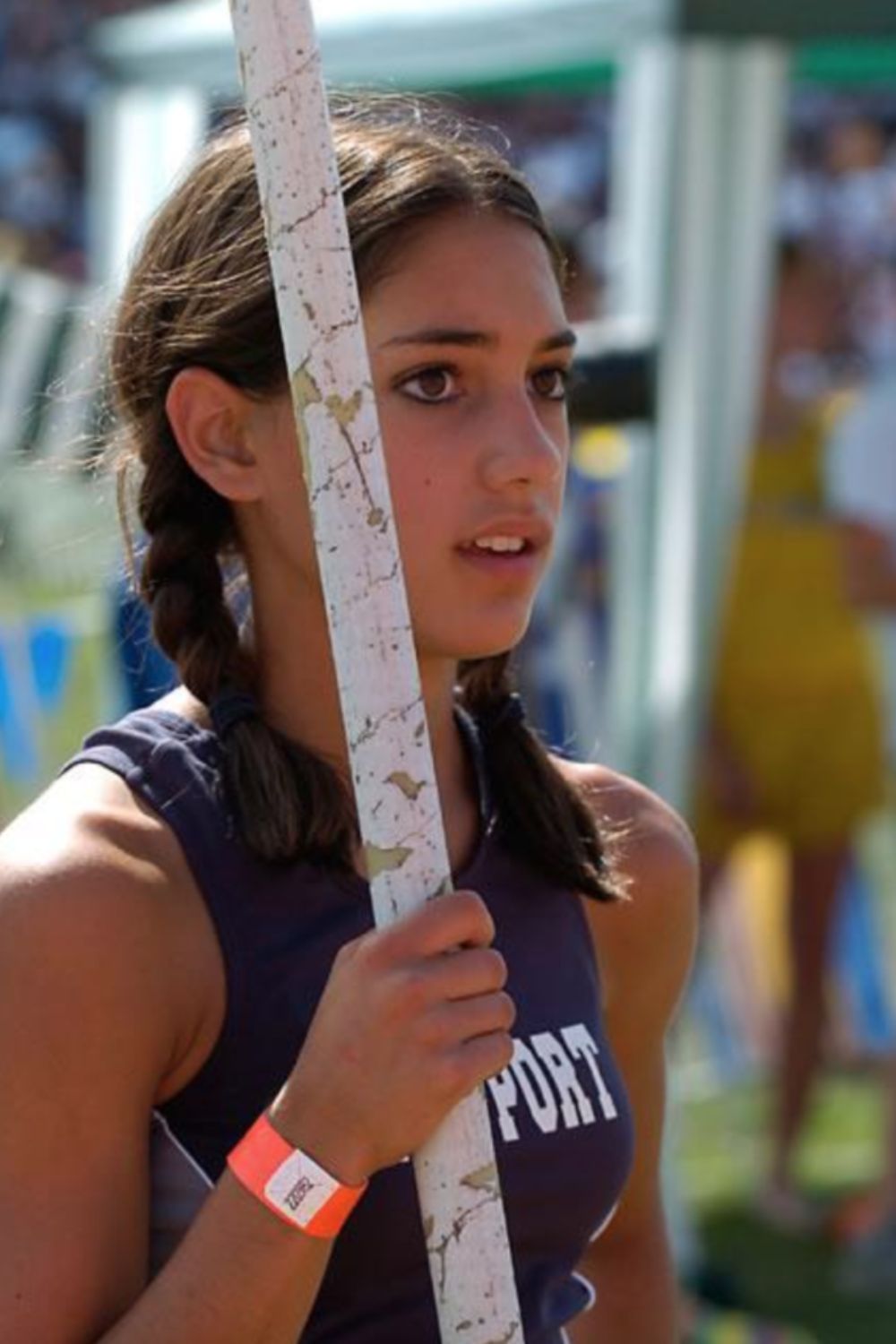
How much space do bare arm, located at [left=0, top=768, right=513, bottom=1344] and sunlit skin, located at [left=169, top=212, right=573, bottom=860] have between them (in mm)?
246

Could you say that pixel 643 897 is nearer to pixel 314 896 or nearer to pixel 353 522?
pixel 314 896

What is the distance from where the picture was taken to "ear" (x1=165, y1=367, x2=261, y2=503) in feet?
5.91

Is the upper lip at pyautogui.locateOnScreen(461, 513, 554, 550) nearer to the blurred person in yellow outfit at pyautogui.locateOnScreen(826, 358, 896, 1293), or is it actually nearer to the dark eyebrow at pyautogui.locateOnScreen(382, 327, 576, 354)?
the dark eyebrow at pyautogui.locateOnScreen(382, 327, 576, 354)

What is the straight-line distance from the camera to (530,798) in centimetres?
194

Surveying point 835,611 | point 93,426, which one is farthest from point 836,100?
point 93,426

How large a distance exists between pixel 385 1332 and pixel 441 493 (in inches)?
19.9

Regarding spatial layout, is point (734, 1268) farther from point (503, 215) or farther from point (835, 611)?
point (503, 215)

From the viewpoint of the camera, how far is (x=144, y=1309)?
1555mm

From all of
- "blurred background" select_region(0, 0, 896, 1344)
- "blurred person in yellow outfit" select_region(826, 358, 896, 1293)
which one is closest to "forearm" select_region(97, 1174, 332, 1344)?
"blurred background" select_region(0, 0, 896, 1344)

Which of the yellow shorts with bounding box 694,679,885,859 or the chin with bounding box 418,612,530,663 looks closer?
the chin with bounding box 418,612,530,663

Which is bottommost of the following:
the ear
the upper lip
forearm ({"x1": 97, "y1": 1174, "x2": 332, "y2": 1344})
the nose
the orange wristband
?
forearm ({"x1": 97, "y1": 1174, "x2": 332, "y2": 1344})

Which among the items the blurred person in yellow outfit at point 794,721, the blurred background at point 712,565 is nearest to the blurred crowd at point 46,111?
the blurred background at point 712,565

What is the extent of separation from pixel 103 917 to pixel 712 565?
3538mm

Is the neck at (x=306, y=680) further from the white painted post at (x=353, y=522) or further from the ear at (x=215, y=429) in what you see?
the white painted post at (x=353, y=522)
